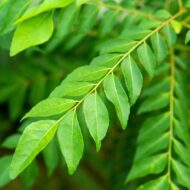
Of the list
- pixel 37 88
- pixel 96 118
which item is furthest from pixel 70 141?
pixel 37 88

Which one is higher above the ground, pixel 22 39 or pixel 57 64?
pixel 22 39

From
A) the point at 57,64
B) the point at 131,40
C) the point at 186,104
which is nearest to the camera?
the point at 131,40

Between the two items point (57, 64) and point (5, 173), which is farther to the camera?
point (57, 64)

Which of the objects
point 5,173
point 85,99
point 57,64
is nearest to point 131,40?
point 85,99

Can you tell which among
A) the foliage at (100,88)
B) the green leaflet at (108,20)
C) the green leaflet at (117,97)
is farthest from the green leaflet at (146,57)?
the green leaflet at (108,20)

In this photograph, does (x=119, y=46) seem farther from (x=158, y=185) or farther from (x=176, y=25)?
(x=158, y=185)

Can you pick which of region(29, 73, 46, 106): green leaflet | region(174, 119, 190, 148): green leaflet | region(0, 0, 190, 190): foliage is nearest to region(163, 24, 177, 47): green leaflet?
region(0, 0, 190, 190): foliage

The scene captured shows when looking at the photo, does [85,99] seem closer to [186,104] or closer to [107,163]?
[186,104]
